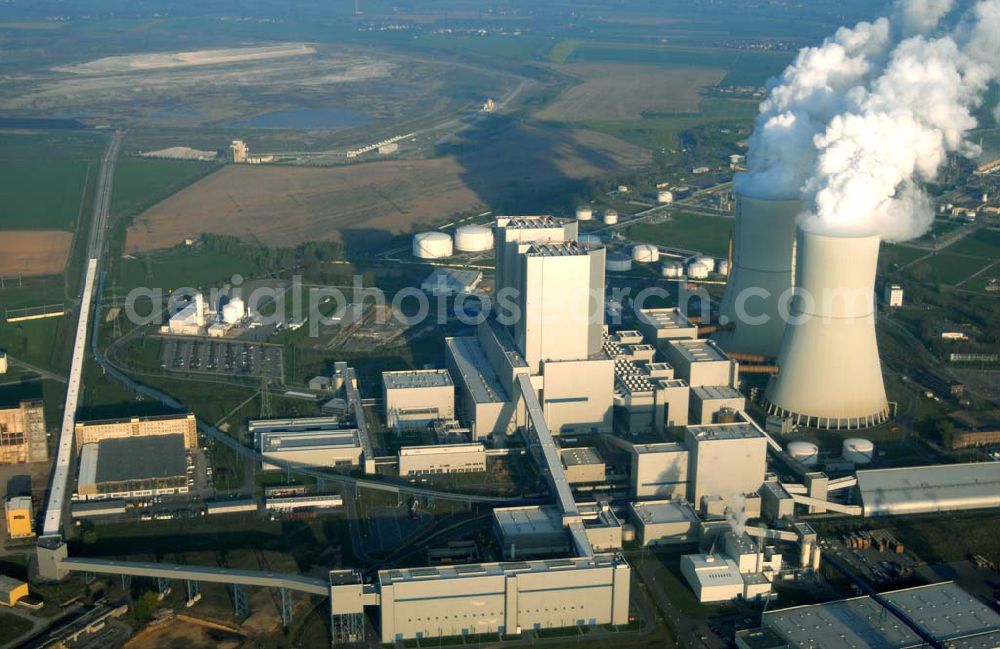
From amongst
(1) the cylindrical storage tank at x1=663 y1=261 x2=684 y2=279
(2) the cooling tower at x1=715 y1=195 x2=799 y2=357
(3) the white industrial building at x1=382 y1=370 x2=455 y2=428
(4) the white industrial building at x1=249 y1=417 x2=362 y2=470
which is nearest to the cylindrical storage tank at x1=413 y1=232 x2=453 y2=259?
(1) the cylindrical storage tank at x1=663 y1=261 x2=684 y2=279

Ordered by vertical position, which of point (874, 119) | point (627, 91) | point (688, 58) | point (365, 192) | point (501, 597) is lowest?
point (501, 597)

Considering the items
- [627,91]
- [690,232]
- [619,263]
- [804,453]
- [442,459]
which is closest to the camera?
[442,459]

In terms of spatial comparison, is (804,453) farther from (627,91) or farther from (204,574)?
(627,91)

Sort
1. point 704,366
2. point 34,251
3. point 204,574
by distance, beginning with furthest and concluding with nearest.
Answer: point 34,251, point 704,366, point 204,574

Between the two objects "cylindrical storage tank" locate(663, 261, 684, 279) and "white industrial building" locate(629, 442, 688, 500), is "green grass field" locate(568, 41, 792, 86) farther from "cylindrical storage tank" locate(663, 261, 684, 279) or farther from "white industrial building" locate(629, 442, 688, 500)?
"white industrial building" locate(629, 442, 688, 500)

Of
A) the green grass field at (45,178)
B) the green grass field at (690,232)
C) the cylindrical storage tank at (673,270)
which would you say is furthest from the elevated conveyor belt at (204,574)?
the green grass field at (45,178)

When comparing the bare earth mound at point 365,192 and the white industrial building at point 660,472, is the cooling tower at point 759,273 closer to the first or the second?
the white industrial building at point 660,472

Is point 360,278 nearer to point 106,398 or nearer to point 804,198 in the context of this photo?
point 106,398

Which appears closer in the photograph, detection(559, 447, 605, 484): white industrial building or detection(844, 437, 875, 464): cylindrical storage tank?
detection(559, 447, 605, 484): white industrial building

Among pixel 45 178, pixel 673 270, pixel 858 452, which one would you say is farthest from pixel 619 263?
pixel 45 178
